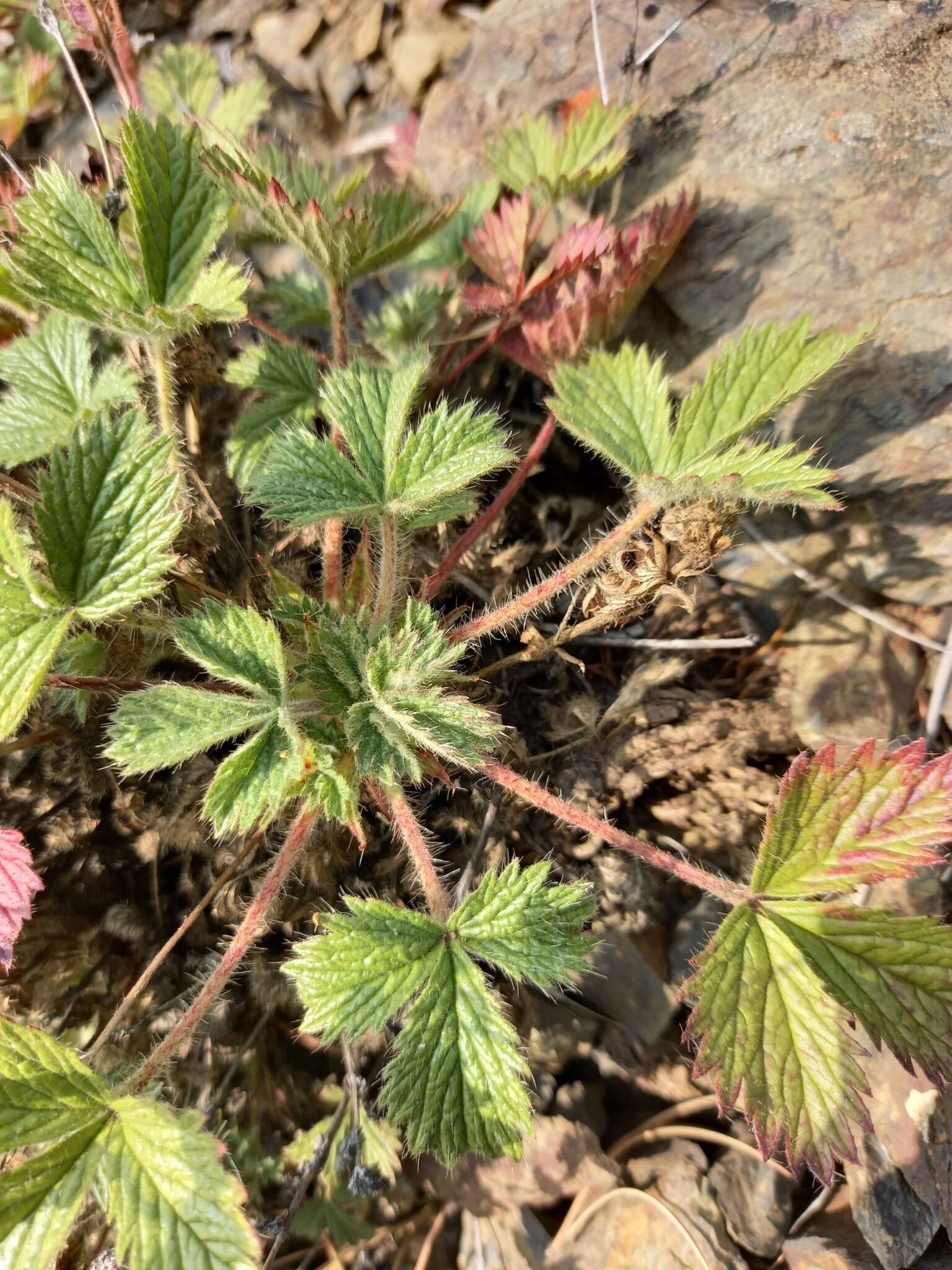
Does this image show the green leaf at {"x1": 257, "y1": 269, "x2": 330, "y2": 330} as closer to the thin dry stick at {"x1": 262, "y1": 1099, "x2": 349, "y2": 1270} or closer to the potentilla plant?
the potentilla plant

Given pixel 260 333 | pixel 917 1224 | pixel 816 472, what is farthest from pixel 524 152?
pixel 917 1224

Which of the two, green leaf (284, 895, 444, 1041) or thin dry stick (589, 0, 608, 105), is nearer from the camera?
green leaf (284, 895, 444, 1041)

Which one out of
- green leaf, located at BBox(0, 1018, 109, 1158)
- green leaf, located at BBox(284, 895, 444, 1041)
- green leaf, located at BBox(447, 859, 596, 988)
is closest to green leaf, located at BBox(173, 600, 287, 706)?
green leaf, located at BBox(284, 895, 444, 1041)

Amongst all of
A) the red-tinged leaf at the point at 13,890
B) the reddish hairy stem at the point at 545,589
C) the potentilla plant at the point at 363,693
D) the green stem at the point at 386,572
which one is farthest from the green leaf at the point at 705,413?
the red-tinged leaf at the point at 13,890

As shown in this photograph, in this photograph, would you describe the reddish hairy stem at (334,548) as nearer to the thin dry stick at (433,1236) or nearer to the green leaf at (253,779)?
the green leaf at (253,779)

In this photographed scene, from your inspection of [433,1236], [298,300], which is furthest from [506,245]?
[433,1236]

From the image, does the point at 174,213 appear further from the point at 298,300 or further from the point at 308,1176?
the point at 308,1176

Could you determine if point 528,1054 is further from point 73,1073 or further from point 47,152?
point 47,152
